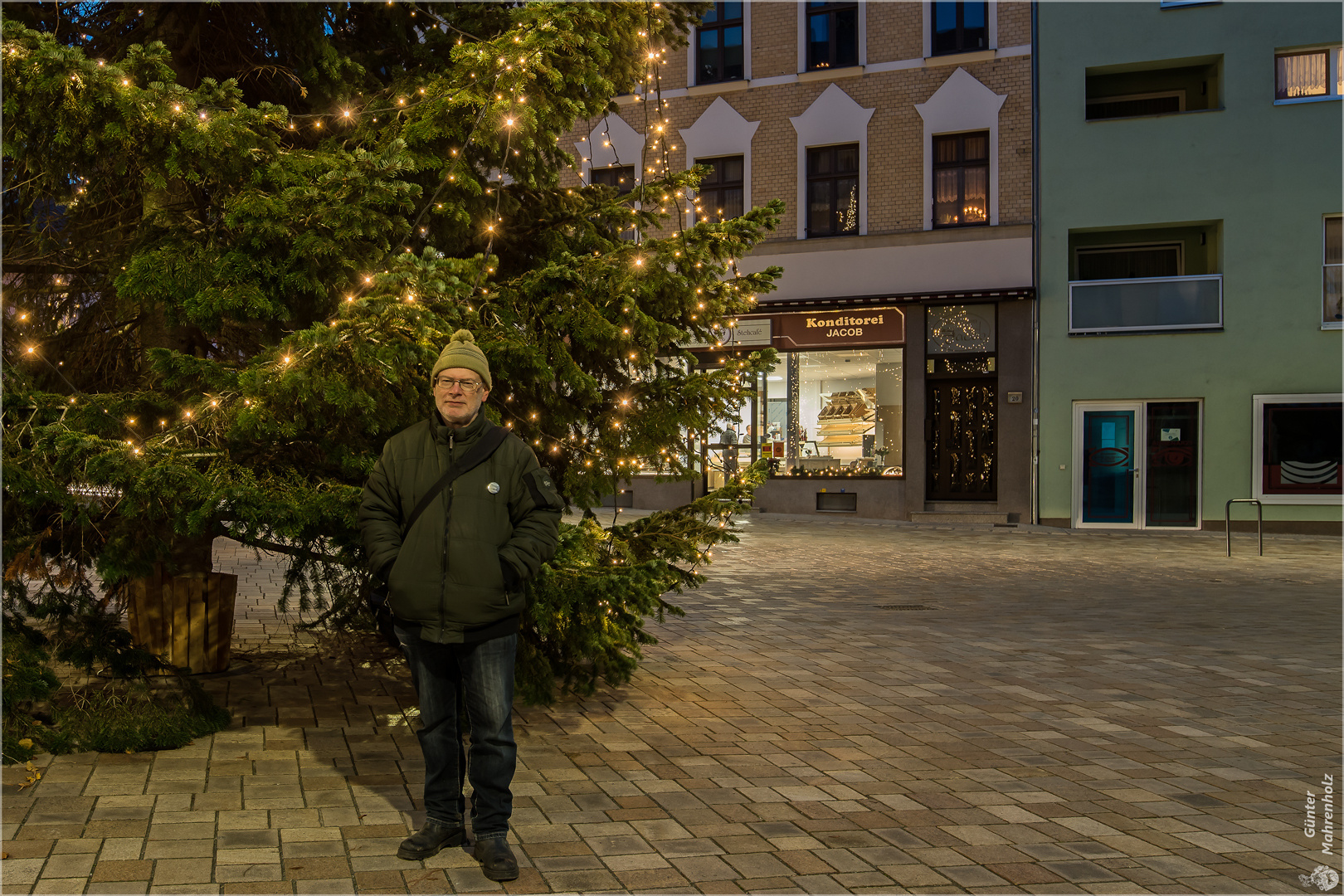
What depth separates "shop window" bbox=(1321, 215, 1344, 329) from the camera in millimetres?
21016

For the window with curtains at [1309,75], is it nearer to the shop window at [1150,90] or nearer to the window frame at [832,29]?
the shop window at [1150,90]

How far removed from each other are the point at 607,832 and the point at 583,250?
362cm

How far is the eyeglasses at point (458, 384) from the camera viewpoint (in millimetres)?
4168

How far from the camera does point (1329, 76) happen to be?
21203mm

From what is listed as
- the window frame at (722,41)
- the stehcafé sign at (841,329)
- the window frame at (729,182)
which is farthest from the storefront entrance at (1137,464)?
the window frame at (722,41)

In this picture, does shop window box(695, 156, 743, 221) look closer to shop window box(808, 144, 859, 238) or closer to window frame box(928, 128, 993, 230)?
shop window box(808, 144, 859, 238)

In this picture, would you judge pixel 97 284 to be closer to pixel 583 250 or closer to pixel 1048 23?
pixel 583 250

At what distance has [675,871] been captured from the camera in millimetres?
4027

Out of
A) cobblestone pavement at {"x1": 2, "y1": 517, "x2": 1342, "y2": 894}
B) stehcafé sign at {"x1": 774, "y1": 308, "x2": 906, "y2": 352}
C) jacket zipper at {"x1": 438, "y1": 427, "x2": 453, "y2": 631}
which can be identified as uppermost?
stehcafé sign at {"x1": 774, "y1": 308, "x2": 906, "y2": 352}

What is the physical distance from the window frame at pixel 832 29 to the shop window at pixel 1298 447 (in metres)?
10.9

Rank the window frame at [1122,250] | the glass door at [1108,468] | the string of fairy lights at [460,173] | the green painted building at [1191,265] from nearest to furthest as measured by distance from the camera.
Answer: the string of fairy lights at [460,173] < the green painted building at [1191,265] < the glass door at [1108,468] < the window frame at [1122,250]

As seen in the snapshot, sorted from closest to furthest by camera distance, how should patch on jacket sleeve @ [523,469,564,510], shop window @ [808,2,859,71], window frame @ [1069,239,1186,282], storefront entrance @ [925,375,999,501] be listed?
1. patch on jacket sleeve @ [523,469,564,510]
2. window frame @ [1069,239,1186,282]
3. storefront entrance @ [925,375,999,501]
4. shop window @ [808,2,859,71]

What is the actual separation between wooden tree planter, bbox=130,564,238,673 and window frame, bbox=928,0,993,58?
67.1 feet

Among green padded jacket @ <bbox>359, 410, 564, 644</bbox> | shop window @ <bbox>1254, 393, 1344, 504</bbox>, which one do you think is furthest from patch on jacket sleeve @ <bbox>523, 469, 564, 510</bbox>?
shop window @ <bbox>1254, 393, 1344, 504</bbox>
